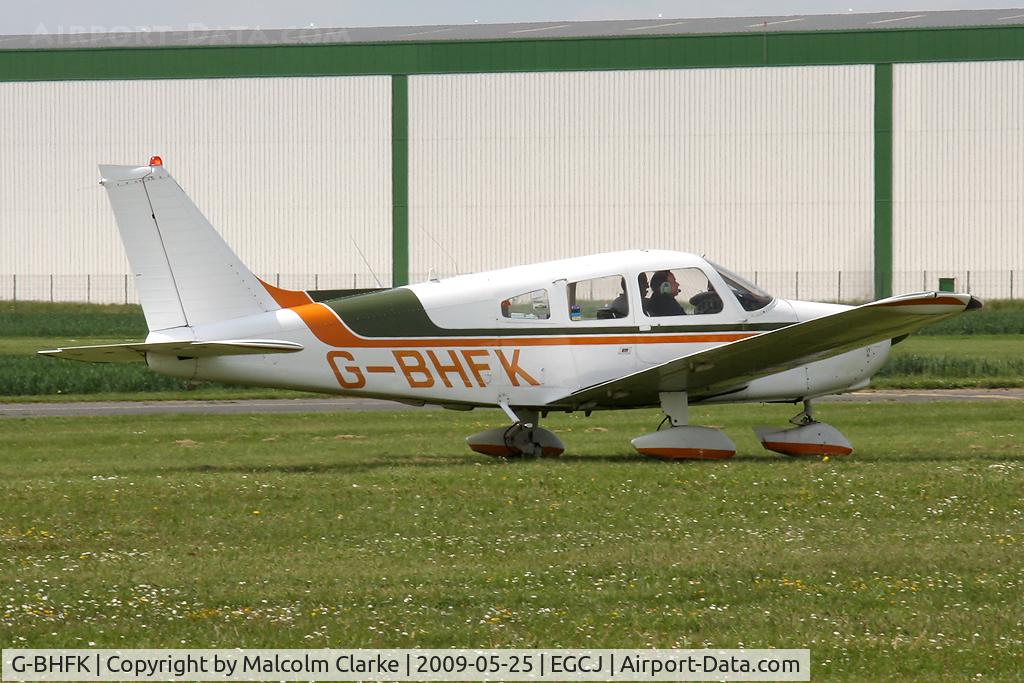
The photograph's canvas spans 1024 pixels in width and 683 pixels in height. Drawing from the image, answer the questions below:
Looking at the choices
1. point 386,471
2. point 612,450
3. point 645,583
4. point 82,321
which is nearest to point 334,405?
point 612,450

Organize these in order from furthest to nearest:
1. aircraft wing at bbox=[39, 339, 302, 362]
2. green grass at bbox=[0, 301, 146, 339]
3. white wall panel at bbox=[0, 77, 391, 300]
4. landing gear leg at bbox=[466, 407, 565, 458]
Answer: white wall panel at bbox=[0, 77, 391, 300] → green grass at bbox=[0, 301, 146, 339] → landing gear leg at bbox=[466, 407, 565, 458] → aircraft wing at bbox=[39, 339, 302, 362]

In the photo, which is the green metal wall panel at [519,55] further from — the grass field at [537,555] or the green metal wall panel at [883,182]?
the grass field at [537,555]

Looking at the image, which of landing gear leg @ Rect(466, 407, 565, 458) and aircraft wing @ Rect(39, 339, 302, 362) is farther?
landing gear leg @ Rect(466, 407, 565, 458)

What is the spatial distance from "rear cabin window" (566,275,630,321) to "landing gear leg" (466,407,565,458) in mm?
1295

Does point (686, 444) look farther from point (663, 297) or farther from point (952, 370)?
point (952, 370)

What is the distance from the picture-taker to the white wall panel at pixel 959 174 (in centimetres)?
4722

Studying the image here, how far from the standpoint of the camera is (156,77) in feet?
171

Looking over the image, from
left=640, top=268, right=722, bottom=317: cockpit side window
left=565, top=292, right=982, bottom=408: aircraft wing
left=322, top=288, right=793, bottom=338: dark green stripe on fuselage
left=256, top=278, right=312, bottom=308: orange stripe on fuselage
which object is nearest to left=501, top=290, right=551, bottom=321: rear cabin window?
left=322, top=288, right=793, bottom=338: dark green stripe on fuselage

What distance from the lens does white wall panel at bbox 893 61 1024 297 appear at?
47.2 metres

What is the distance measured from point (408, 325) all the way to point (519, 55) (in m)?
36.3

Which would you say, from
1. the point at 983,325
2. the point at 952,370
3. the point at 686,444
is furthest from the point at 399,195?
the point at 686,444

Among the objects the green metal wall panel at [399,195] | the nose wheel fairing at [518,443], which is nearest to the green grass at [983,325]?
the green metal wall panel at [399,195]

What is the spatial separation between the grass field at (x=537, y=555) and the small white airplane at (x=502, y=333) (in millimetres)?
833

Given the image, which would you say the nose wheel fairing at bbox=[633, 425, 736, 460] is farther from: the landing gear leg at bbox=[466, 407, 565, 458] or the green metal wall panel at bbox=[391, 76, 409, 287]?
the green metal wall panel at bbox=[391, 76, 409, 287]
